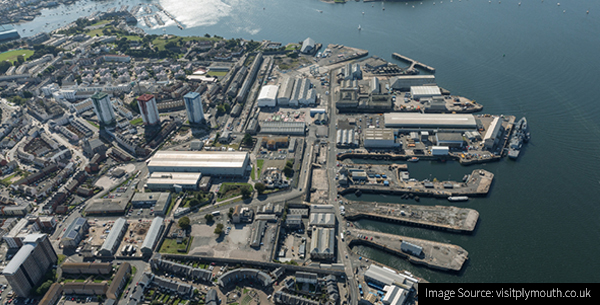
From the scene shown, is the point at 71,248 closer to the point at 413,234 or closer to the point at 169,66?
the point at 413,234

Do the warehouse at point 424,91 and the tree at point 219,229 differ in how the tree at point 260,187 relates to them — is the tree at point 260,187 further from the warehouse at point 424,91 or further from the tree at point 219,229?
the warehouse at point 424,91

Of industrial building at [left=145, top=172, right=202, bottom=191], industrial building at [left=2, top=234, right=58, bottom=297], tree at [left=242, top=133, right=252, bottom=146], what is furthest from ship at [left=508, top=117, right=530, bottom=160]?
industrial building at [left=2, top=234, right=58, bottom=297]

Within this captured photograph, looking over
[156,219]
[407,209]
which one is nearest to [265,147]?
[156,219]

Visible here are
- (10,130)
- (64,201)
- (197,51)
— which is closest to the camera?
(64,201)

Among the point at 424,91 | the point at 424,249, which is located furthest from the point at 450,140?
the point at 424,249
